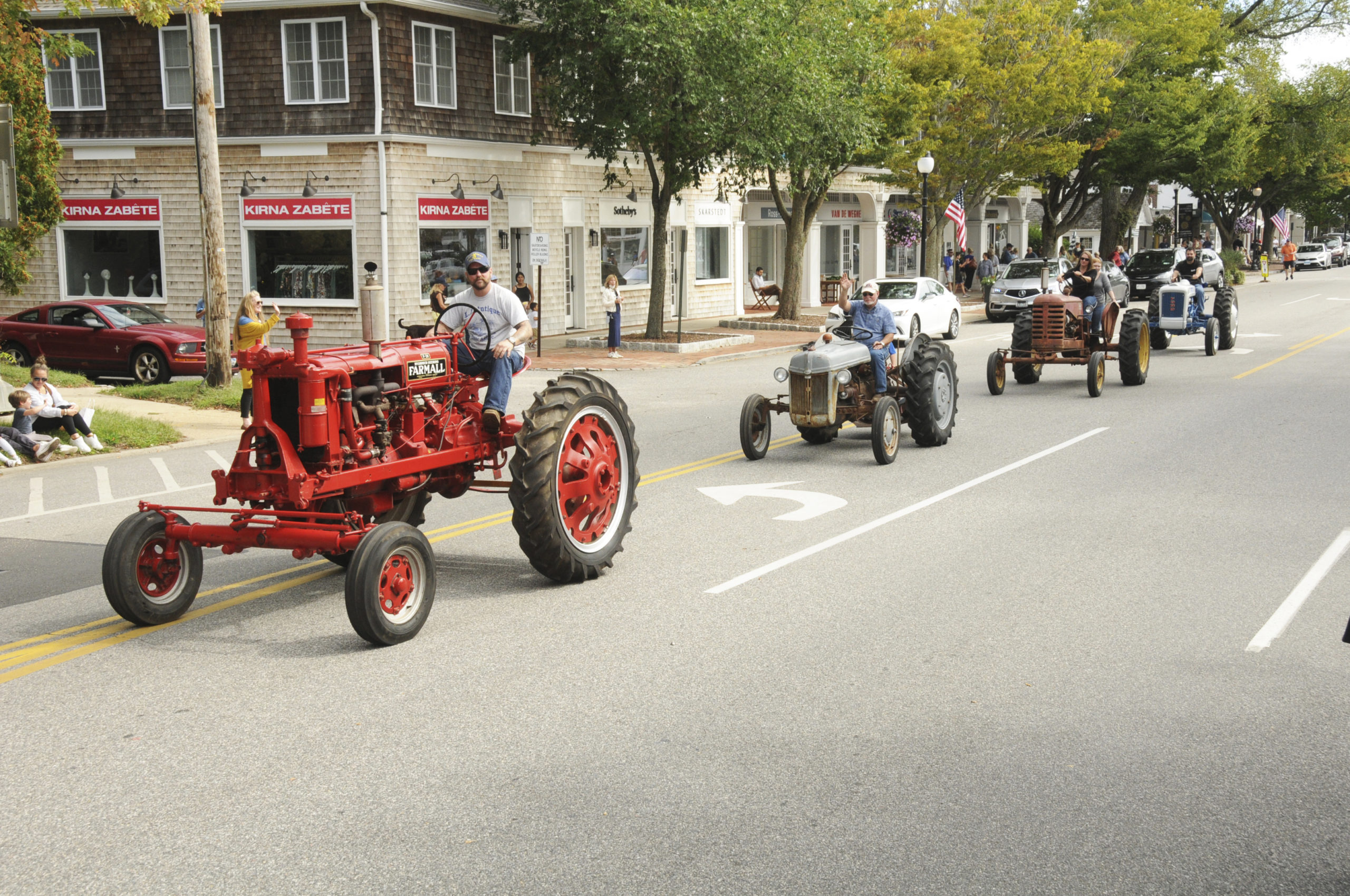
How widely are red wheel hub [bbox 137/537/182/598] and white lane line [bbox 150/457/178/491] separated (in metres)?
5.53

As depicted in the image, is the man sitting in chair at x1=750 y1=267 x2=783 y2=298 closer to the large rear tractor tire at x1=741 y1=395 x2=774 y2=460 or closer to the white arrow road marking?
the large rear tractor tire at x1=741 y1=395 x2=774 y2=460

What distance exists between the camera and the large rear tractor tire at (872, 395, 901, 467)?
13.1 m

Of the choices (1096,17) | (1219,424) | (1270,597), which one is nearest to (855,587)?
(1270,597)

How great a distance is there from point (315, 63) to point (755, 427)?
18204mm

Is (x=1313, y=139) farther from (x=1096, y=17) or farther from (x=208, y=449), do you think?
(x=208, y=449)

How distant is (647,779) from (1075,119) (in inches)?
1676

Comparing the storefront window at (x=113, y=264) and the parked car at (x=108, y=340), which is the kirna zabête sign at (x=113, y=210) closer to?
the storefront window at (x=113, y=264)

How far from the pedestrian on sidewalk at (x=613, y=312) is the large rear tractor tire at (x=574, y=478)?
18.5 metres

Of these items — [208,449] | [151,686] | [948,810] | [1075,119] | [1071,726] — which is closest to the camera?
[948,810]

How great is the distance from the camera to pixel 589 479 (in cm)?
862

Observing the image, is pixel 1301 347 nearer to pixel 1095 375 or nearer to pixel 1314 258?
pixel 1095 375

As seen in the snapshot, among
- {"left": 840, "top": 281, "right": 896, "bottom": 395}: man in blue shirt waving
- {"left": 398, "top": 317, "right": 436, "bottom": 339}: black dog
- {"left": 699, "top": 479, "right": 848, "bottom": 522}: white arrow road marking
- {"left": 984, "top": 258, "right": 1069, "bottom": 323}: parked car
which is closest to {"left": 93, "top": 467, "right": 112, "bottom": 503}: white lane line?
{"left": 398, "top": 317, "right": 436, "bottom": 339}: black dog

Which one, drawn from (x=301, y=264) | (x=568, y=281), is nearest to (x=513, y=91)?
(x=568, y=281)

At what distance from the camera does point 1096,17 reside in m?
50.2
